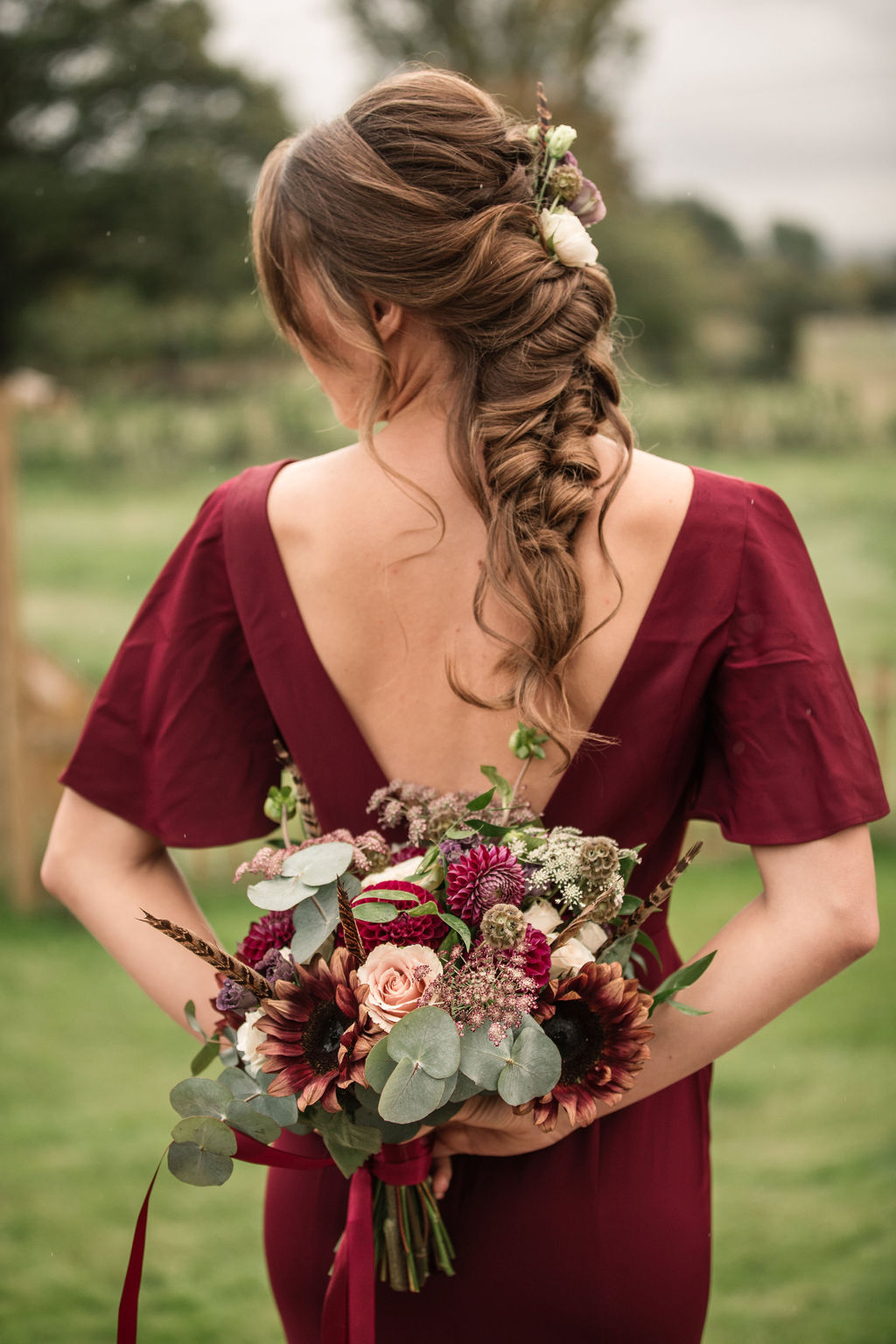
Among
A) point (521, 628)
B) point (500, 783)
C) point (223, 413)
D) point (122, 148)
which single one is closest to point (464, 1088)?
point (500, 783)

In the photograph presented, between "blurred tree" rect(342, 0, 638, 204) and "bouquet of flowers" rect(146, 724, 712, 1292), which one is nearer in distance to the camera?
"bouquet of flowers" rect(146, 724, 712, 1292)

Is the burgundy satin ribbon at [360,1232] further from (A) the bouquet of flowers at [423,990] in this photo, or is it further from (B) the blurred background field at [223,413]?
(B) the blurred background field at [223,413]

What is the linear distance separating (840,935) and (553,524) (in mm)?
443

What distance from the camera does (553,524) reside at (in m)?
1.02

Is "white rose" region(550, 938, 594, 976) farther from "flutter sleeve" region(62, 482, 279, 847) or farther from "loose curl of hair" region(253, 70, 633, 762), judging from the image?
"flutter sleeve" region(62, 482, 279, 847)

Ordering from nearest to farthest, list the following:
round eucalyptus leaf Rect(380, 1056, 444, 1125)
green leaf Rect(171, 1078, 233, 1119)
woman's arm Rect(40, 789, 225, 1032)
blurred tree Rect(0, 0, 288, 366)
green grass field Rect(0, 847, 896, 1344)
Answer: round eucalyptus leaf Rect(380, 1056, 444, 1125), green leaf Rect(171, 1078, 233, 1119), woman's arm Rect(40, 789, 225, 1032), green grass field Rect(0, 847, 896, 1344), blurred tree Rect(0, 0, 288, 366)

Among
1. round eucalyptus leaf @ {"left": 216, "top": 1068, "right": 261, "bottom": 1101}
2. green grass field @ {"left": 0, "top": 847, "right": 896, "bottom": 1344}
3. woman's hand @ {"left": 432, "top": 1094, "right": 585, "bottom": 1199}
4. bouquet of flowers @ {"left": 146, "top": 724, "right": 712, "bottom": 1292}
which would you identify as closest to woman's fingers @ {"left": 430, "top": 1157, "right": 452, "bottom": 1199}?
woman's hand @ {"left": 432, "top": 1094, "right": 585, "bottom": 1199}

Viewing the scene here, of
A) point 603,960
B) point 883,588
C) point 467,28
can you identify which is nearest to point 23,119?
point 467,28

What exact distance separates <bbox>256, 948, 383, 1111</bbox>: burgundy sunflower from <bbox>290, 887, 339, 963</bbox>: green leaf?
0.01 meters

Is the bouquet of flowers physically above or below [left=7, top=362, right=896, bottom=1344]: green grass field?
above

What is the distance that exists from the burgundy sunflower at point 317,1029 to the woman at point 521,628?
169 millimetres

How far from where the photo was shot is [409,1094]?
0.84 metres

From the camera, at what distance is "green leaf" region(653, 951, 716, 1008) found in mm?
963

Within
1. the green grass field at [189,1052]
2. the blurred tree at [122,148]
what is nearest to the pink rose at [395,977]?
the green grass field at [189,1052]
